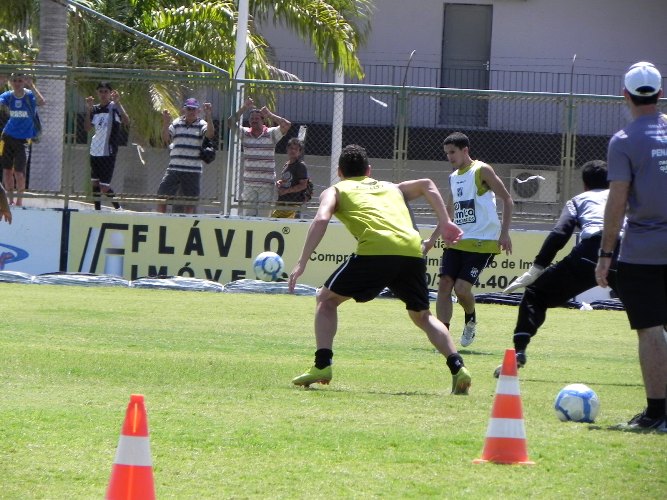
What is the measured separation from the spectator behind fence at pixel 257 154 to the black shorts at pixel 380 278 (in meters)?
9.81

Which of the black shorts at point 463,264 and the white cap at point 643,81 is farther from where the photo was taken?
the black shorts at point 463,264

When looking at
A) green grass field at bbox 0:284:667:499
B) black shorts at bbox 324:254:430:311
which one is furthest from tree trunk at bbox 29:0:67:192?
black shorts at bbox 324:254:430:311

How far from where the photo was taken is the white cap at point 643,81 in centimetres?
711

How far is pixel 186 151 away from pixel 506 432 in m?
13.3

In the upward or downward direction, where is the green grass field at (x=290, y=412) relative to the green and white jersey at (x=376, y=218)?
downward

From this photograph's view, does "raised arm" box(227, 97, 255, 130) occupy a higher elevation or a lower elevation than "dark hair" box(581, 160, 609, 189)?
higher

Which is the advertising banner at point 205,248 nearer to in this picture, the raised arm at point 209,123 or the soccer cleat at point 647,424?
the raised arm at point 209,123

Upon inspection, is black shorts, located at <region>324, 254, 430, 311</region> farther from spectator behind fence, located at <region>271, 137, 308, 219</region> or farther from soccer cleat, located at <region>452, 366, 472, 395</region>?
spectator behind fence, located at <region>271, 137, 308, 219</region>

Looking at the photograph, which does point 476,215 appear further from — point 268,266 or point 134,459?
point 134,459

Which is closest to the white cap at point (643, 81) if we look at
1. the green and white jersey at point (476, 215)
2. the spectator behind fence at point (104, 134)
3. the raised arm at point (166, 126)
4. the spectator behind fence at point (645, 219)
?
the spectator behind fence at point (645, 219)

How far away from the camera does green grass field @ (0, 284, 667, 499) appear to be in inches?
228

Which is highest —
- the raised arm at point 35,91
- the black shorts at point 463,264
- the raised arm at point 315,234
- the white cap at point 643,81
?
the raised arm at point 35,91

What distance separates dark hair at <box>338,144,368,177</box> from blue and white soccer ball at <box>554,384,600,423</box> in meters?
2.54

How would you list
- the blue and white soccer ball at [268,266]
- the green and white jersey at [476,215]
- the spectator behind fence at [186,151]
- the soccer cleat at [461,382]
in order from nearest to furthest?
the soccer cleat at [461,382]
the green and white jersey at [476,215]
the blue and white soccer ball at [268,266]
the spectator behind fence at [186,151]
